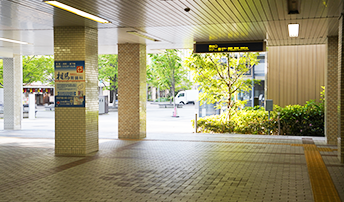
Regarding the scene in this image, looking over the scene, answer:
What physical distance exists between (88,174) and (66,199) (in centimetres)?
194

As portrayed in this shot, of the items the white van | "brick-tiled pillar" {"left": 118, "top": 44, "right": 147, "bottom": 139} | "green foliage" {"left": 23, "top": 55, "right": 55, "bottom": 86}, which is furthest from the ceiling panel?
the white van

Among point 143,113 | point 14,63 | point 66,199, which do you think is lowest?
point 66,199

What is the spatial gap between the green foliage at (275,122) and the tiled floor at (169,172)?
9.64ft

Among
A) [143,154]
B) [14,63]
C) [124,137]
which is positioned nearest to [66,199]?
[143,154]

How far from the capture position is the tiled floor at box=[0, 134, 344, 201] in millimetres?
6273

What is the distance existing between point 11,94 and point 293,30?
45.2 feet

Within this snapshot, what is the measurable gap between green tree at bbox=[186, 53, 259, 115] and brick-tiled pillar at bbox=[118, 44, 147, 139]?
12.1ft

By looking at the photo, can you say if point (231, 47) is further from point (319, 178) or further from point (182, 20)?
point (319, 178)

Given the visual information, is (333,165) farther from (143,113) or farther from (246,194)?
(143,113)

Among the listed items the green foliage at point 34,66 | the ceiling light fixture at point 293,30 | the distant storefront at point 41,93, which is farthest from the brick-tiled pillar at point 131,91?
the distant storefront at point 41,93

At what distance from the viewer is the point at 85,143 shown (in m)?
10.5

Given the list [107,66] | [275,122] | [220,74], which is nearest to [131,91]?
[220,74]

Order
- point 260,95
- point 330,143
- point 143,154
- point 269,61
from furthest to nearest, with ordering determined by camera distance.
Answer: point 260,95
point 269,61
point 330,143
point 143,154

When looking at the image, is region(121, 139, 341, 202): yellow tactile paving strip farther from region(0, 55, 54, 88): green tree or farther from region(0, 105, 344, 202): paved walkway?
region(0, 55, 54, 88): green tree
